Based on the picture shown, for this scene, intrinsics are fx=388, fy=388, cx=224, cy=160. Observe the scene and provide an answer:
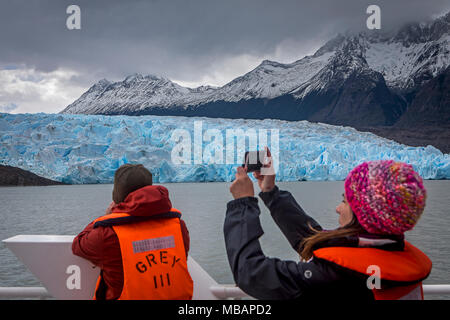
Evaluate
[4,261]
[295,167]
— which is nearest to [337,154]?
[295,167]

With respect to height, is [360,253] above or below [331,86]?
below

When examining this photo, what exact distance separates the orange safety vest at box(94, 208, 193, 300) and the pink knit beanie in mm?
759

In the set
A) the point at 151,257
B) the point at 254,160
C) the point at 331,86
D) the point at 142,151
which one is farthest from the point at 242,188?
the point at 331,86

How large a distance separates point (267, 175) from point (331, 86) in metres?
95.2

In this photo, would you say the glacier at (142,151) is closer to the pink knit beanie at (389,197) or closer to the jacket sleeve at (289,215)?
the jacket sleeve at (289,215)

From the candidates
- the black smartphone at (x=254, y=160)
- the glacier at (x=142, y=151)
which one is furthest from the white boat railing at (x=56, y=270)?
the glacier at (x=142, y=151)

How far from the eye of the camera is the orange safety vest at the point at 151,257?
1.28 meters

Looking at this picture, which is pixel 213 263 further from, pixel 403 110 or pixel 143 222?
pixel 403 110

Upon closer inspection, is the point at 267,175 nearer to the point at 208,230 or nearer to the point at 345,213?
the point at 345,213

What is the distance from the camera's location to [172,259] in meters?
Answer: 1.37

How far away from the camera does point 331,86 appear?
299ft

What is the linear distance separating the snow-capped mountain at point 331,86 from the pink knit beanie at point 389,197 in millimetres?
77335

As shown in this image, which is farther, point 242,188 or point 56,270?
point 56,270
